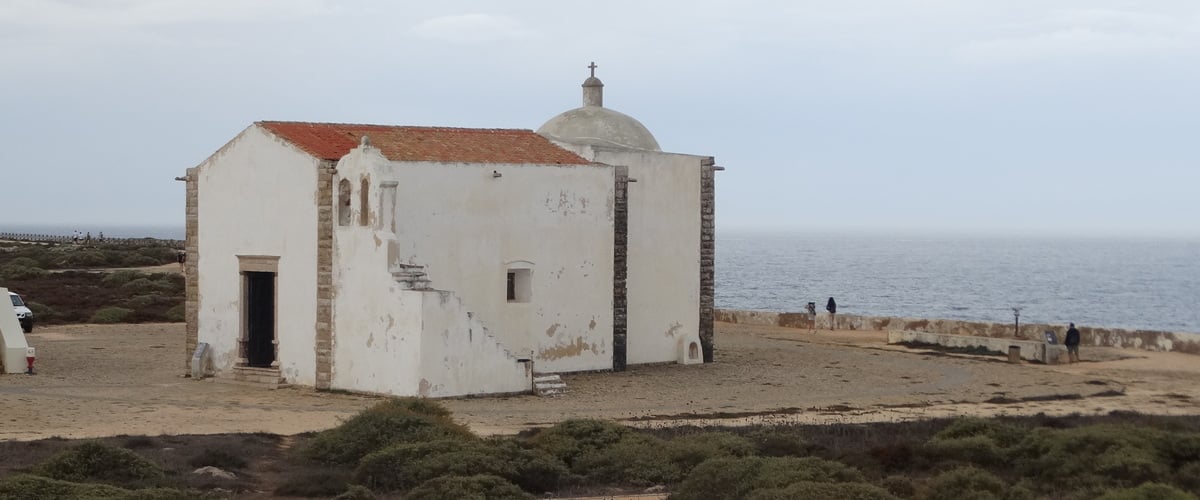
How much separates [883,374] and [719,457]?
13759mm

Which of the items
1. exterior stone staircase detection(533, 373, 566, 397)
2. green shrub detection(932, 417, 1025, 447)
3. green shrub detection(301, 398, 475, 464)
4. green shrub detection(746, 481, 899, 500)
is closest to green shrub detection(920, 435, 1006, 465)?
green shrub detection(932, 417, 1025, 447)

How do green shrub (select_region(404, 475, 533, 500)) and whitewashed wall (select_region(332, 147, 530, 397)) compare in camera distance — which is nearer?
green shrub (select_region(404, 475, 533, 500))

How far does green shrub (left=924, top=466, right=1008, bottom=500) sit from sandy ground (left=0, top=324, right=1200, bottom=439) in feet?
21.7

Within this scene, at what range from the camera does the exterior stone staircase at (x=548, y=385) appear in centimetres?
2561

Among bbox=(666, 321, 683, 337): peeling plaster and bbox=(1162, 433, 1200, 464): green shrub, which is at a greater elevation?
bbox=(666, 321, 683, 337): peeling plaster

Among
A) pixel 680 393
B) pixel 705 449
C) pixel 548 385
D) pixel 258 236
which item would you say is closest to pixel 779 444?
pixel 705 449

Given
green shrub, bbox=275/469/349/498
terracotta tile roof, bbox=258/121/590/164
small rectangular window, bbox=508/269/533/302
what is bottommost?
green shrub, bbox=275/469/349/498

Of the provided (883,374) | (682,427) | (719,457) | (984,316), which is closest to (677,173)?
(883,374)

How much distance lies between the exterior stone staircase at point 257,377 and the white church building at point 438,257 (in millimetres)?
56

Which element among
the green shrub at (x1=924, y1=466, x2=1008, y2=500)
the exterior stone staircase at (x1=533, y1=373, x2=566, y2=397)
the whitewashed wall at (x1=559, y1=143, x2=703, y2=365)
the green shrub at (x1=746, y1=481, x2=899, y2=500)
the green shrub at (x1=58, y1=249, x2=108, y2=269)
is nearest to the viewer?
the green shrub at (x1=746, y1=481, x2=899, y2=500)

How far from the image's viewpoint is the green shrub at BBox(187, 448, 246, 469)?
55.1 feet

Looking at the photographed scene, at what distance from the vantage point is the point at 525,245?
2800 centimetres

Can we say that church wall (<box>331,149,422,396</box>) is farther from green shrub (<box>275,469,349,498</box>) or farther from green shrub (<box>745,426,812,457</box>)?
green shrub (<box>275,469,349,498</box>)

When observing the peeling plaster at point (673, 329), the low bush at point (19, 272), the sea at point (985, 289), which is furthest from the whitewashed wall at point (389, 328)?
the low bush at point (19, 272)
